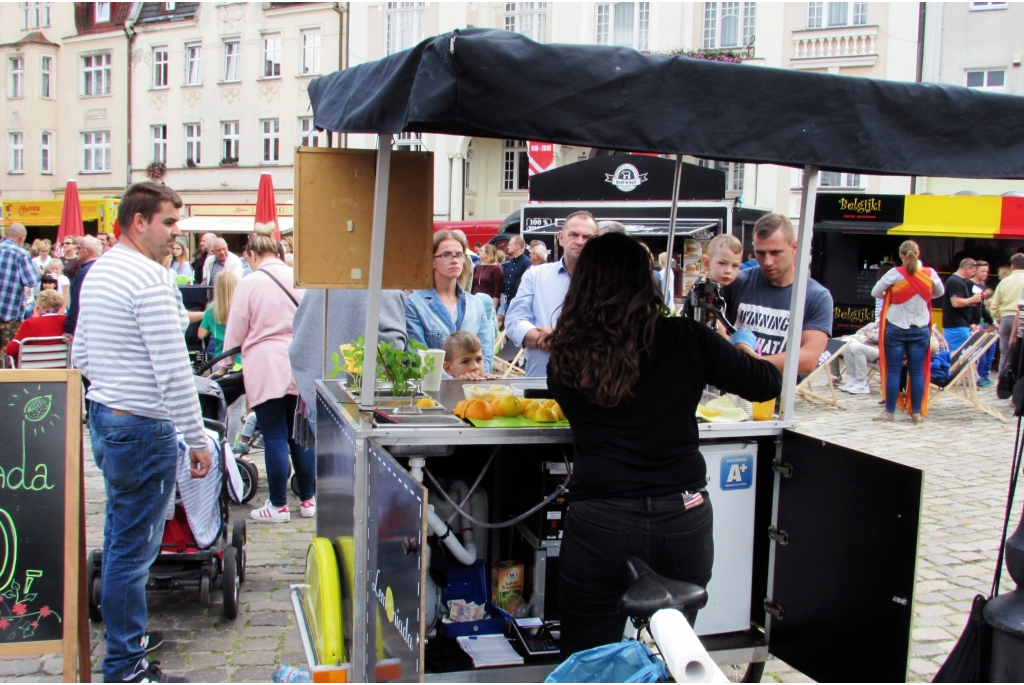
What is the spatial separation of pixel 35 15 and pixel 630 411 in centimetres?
4412

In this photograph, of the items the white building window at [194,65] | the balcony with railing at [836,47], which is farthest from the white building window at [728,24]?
the white building window at [194,65]

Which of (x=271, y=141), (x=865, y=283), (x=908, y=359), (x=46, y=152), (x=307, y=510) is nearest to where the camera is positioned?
(x=307, y=510)

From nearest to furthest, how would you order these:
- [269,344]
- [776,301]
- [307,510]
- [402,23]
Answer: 1. [776,301]
2. [269,344]
3. [307,510]
4. [402,23]

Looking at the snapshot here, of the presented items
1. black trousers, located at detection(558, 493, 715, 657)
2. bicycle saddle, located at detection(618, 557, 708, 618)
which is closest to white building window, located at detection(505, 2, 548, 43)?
black trousers, located at detection(558, 493, 715, 657)

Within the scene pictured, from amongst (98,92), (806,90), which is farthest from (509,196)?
(806,90)

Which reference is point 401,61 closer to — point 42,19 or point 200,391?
point 200,391

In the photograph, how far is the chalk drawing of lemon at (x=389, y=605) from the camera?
2.78 meters

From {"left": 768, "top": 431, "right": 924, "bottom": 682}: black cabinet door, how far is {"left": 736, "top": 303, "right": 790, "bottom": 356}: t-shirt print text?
1.49ft

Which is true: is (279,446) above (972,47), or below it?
below

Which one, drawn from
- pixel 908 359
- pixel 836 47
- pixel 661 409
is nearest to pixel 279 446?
pixel 661 409

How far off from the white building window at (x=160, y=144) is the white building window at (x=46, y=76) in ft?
20.8

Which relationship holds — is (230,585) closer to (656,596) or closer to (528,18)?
(656,596)

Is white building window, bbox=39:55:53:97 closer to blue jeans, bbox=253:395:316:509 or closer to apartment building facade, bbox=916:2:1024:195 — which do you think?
apartment building facade, bbox=916:2:1024:195

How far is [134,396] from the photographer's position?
3516mm
